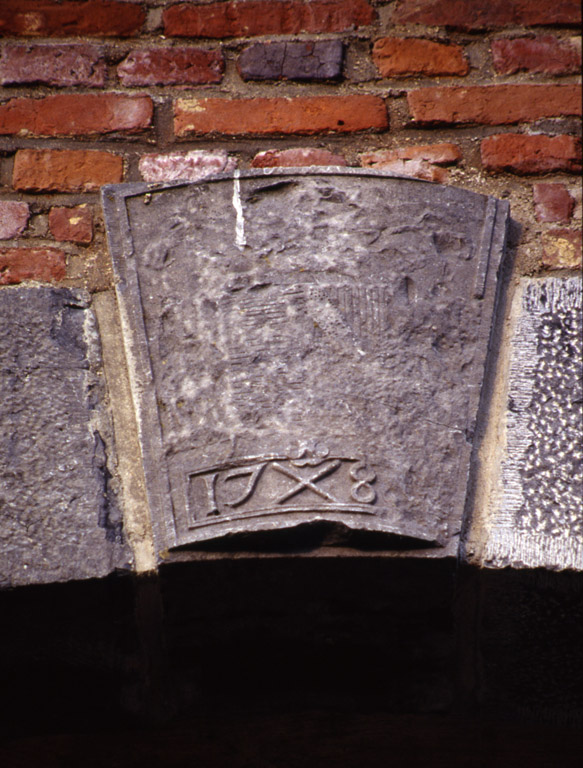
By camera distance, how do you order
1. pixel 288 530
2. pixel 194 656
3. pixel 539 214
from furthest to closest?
pixel 539 214
pixel 194 656
pixel 288 530

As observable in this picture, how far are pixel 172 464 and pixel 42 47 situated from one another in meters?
0.89

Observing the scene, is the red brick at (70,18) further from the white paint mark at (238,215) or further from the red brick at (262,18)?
the white paint mark at (238,215)

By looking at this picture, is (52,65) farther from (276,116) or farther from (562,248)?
(562,248)

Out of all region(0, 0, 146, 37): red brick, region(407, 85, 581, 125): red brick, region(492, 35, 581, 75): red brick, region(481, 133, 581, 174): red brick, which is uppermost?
region(0, 0, 146, 37): red brick

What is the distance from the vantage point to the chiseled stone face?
3.81 ft

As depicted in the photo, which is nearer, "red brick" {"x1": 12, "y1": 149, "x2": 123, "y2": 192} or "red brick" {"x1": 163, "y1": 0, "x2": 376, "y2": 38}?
"red brick" {"x1": 12, "y1": 149, "x2": 123, "y2": 192}

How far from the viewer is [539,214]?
148cm

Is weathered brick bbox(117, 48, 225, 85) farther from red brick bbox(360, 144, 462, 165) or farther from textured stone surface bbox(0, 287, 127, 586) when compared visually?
textured stone surface bbox(0, 287, 127, 586)

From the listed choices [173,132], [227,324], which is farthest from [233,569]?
[173,132]

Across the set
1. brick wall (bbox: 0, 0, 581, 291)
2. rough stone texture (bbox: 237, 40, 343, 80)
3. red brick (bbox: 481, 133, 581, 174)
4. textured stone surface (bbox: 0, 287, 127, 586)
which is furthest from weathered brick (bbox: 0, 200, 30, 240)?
red brick (bbox: 481, 133, 581, 174)

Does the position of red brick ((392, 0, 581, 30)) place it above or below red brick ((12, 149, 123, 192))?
above

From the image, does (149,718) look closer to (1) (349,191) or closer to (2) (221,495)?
(2) (221,495)

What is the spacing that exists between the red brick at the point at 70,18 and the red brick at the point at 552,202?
32.4 inches

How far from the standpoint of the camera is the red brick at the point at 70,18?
5.19ft
